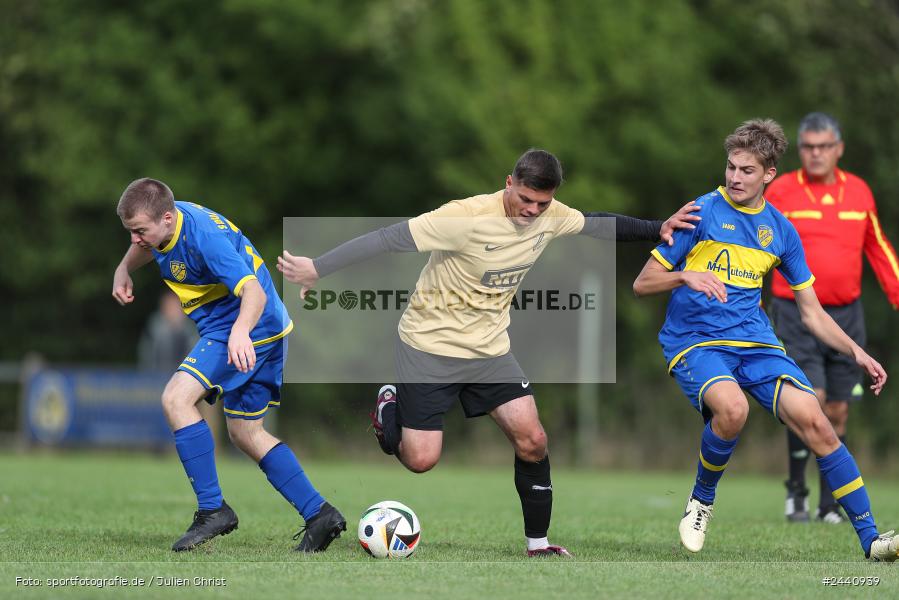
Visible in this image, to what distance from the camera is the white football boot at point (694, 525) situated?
6793mm

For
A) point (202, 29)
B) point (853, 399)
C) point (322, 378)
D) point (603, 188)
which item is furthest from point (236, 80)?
point (853, 399)

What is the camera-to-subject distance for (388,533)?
6.55 m

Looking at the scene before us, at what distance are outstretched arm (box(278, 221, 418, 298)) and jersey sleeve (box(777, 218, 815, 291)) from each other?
2.06 meters

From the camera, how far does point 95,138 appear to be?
23.0 m

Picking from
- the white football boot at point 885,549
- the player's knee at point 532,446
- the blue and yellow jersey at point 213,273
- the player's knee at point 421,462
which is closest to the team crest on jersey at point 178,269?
the blue and yellow jersey at point 213,273

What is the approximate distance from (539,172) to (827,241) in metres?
3.25

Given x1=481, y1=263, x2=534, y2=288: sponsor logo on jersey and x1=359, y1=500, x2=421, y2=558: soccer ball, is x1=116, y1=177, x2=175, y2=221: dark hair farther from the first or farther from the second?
x1=359, y1=500, x2=421, y2=558: soccer ball

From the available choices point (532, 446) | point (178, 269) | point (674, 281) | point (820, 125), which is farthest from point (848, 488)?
point (178, 269)

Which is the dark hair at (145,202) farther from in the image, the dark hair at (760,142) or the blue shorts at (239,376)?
the dark hair at (760,142)

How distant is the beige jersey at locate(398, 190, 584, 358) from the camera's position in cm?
670

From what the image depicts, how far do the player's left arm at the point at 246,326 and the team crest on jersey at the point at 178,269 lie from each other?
0.40 metres

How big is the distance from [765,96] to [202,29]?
34.0 ft

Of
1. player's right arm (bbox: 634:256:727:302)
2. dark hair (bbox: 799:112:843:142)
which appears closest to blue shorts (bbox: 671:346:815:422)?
player's right arm (bbox: 634:256:727:302)

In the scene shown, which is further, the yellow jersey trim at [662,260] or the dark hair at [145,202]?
the yellow jersey trim at [662,260]
